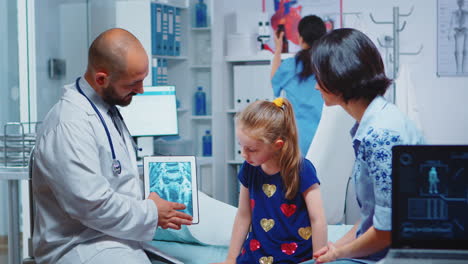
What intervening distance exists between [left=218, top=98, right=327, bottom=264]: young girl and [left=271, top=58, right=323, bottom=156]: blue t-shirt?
1.91 m

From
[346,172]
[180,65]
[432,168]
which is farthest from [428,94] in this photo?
[432,168]

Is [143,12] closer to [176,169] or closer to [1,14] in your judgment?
[1,14]

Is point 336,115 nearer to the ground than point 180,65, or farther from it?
nearer to the ground

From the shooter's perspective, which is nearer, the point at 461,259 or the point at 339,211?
the point at 461,259

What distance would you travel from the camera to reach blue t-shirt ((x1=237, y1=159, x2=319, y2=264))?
77.1 inches

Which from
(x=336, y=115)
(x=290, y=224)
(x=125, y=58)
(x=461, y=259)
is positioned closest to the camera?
(x=461, y=259)

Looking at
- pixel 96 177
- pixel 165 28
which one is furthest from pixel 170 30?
pixel 96 177

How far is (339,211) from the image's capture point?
9.77ft

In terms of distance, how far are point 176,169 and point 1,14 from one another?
2779 millimetres

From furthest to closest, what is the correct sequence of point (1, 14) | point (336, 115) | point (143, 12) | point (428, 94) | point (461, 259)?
point (428, 94) → point (143, 12) → point (1, 14) → point (336, 115) → point (461, 259)

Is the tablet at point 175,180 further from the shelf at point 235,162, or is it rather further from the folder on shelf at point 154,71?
the shelf at point 235,162

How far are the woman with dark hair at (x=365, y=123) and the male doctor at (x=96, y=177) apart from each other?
52cm

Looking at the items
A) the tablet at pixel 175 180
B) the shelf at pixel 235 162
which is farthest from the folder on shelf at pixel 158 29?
the tablet at pixel 175 180

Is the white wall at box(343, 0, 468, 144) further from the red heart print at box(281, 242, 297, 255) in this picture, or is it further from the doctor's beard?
the doctor's beard
